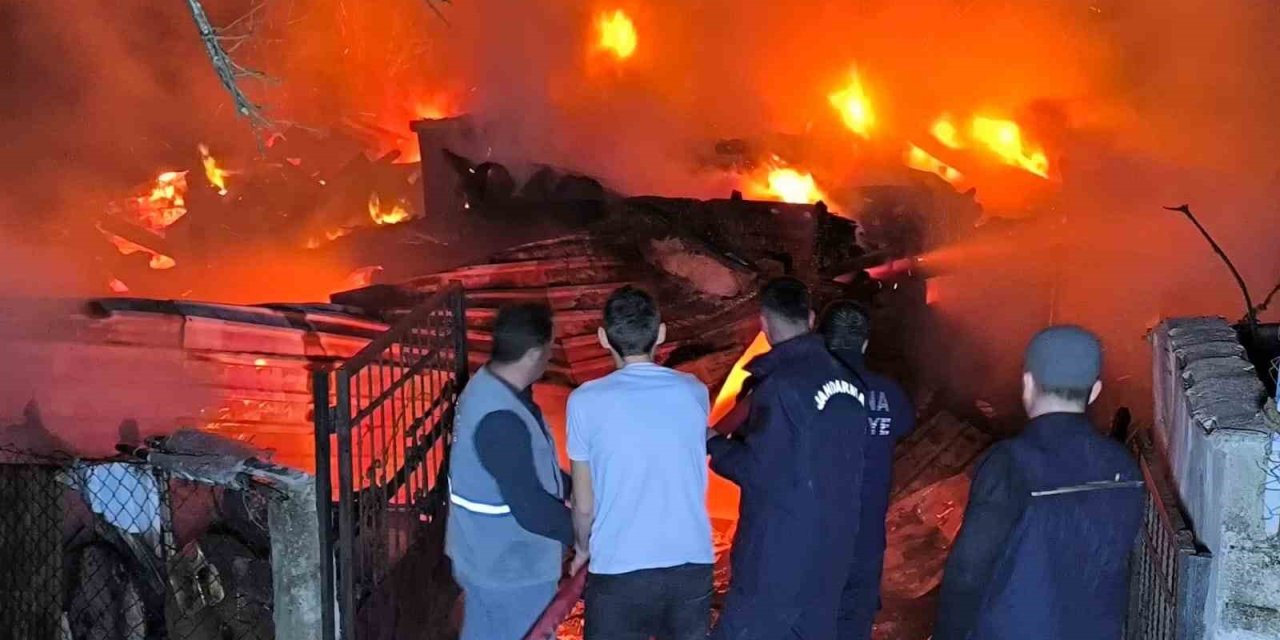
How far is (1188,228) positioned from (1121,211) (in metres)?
0.67

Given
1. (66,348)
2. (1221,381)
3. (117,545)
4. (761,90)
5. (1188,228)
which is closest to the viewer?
(1221,381)

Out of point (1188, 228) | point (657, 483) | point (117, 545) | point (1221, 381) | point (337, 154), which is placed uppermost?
point (337, 154)

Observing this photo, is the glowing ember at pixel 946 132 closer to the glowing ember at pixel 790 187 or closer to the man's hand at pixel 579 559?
the glowing ember at pixel 790 187

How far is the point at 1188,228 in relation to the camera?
9.84 metres

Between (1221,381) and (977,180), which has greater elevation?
(977,180)

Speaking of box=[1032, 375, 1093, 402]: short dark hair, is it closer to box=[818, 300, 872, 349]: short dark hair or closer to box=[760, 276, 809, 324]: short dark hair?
box=[760, 276, 809, 324]: short dark hair

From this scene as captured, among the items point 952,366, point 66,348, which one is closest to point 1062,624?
point 952,366

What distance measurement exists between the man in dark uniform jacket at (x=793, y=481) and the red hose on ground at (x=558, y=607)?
58cm

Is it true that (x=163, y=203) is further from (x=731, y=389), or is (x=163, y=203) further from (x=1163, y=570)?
(x=1163, y=570)

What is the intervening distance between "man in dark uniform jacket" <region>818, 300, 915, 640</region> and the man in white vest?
1258mm

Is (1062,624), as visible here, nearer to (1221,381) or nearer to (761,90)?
(1221,381)

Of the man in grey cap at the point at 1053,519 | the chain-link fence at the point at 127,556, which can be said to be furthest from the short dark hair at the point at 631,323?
the chain-link fence at the point at 127,556

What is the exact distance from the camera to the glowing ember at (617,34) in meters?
13.5

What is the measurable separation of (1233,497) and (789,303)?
5.27 feet
